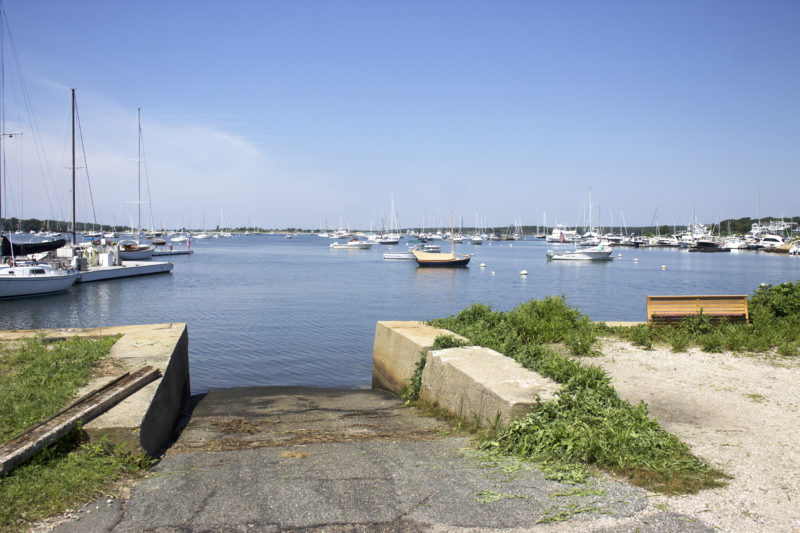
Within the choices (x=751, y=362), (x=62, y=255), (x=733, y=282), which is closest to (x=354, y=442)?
(x=751, y=362)

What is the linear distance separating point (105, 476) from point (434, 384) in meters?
4.39

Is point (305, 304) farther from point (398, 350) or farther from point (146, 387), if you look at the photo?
point (146, 387)

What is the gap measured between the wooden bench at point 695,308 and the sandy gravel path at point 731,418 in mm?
1474

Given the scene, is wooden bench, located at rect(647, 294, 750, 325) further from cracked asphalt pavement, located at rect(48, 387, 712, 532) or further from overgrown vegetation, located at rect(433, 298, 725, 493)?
cracked asphalt pavement, located at rect(48, 387, 712, 532)

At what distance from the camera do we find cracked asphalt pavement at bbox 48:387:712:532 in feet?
13.3

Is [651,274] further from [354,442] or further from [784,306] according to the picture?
[354,442]

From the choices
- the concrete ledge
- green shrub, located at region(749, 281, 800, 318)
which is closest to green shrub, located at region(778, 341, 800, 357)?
green shrub, located at region(749, 281, 800, 318)

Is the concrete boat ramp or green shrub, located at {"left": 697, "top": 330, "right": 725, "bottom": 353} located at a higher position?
green shrub, located at {"left": 697, "top": 330, "right": 725, "bottom": 353}

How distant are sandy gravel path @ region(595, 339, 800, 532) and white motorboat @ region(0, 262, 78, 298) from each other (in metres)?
32.8

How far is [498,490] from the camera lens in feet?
15.1

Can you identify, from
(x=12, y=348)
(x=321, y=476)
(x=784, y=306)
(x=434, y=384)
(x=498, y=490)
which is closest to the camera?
(x=498, y=490)

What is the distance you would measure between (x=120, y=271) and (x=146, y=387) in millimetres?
41948

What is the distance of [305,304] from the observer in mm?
29984

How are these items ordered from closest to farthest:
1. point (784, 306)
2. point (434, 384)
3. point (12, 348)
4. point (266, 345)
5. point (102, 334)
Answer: point (434, 384) < point (12, 348) < point (102, 334) < point (784, 306) < point (266, 345)
